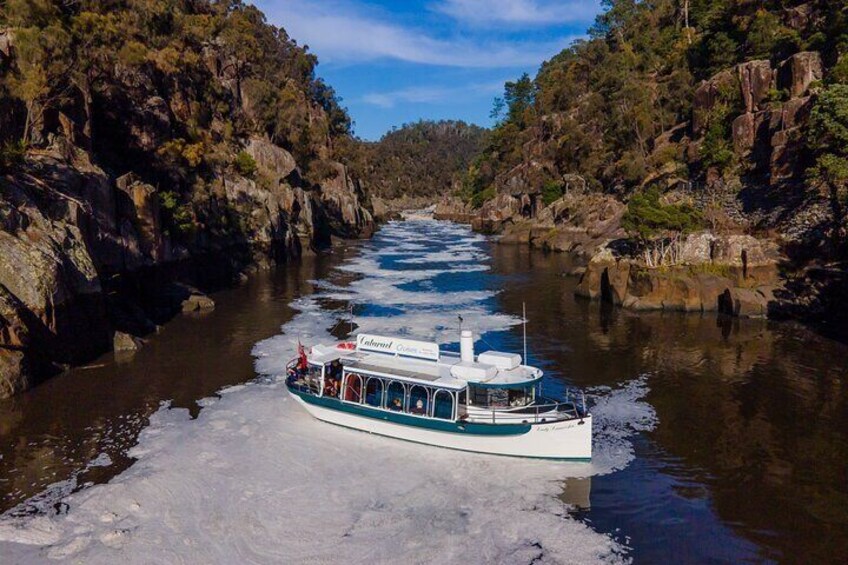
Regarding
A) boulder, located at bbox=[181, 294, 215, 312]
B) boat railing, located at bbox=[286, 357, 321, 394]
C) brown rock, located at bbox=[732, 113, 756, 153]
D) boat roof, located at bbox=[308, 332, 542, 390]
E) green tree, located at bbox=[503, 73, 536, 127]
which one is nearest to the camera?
boat roof, located at bbox=[308, 332, 542, 390]

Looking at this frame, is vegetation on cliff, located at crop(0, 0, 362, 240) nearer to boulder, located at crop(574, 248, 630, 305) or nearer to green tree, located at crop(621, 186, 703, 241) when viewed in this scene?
boulder, located at crop(574, 248, 630, 305)

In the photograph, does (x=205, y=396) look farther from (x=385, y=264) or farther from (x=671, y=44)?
(x=671, y=44)

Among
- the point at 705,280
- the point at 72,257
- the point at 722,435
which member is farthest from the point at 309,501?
the point at 705,280

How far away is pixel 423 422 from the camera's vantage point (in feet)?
69.1

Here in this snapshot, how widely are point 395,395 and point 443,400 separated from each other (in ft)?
6.75

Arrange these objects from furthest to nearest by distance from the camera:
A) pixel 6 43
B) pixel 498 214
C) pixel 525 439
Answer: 1. pixel 498 214
2. pixel 6 43
3. pixel 525 439

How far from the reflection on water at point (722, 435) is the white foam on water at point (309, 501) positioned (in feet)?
4.49

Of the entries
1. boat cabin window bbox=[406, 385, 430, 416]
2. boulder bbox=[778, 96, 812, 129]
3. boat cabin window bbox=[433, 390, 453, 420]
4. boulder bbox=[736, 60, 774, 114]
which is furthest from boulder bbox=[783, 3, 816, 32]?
boat cabin window bbox=[406, 385, 430, 416]

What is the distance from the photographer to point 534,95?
169125 mm

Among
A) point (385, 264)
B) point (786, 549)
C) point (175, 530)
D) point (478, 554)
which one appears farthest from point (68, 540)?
point (385, 264)

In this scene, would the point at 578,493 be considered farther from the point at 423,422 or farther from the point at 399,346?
the point at 399,346

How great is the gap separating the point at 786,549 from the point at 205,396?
77.3 ft

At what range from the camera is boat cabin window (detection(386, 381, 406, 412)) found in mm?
21969

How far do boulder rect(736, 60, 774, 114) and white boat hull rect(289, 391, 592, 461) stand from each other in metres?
62.3
